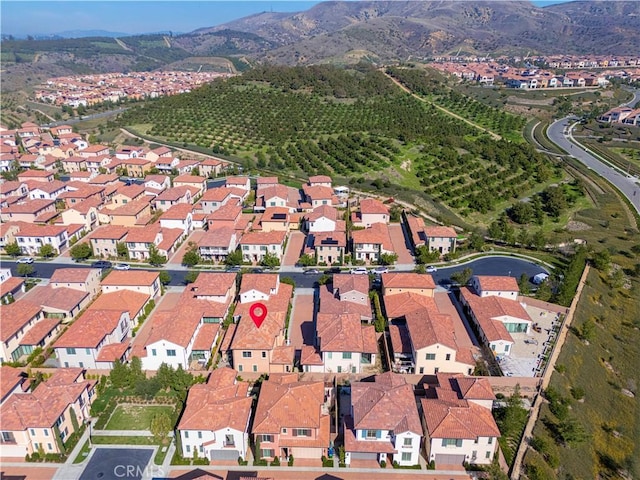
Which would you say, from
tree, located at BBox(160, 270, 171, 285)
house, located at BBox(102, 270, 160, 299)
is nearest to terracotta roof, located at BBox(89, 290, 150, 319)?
house, located at BBox(102, 270, 160, 299)

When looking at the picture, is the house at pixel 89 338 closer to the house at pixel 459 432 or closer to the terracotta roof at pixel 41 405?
the terracotta roof at pixel 41 405

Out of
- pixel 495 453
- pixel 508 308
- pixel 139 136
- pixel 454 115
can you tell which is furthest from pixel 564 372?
pixel 139 136

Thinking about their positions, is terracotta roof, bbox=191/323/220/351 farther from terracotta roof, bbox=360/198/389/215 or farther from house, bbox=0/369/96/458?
terracotta roof, bbox=360/198/389/215

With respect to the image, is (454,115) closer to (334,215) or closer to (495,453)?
(334,215)

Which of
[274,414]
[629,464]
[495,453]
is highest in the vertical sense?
[274,414]

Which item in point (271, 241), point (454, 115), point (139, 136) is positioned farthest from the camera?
point (454, 115)

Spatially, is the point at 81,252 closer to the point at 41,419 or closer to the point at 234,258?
the point at 234,258

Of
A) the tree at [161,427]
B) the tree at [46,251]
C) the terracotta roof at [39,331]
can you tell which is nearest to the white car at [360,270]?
the tree at [161,427]
